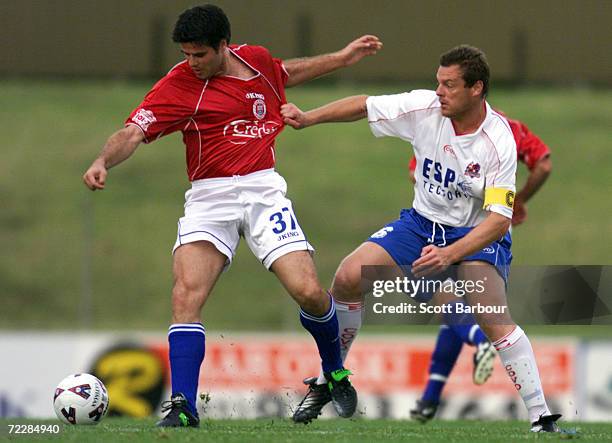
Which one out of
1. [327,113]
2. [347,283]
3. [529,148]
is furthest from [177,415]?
[529,148]

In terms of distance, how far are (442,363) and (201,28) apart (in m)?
4.15

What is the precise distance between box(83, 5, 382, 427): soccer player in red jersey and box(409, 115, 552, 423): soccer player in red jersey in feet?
8.18

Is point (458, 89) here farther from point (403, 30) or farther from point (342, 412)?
point (403, 30)

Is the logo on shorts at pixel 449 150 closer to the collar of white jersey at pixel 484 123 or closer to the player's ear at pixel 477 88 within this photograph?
the collar of white jersey at pixel 484 123

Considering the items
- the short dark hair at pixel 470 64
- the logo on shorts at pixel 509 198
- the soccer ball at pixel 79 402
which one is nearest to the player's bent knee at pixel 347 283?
the logo on shorts at pixel 509 198

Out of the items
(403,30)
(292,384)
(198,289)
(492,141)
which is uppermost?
(403,30)

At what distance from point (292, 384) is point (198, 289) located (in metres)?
6.16

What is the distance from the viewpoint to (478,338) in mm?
10352

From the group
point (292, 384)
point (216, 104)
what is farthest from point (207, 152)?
point (292, 384)

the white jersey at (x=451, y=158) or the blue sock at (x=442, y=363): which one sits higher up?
the white jersey at (x=451, y=158)

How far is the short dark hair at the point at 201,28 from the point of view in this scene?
7590 mm

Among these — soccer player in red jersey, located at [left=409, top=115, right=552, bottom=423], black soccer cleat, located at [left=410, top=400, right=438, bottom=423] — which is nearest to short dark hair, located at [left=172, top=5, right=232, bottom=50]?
soccer player in red jersey, located at [left=409, top=115, right=552, bottom=423]

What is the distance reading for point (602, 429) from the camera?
867 centimetres

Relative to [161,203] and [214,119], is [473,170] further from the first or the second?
[161,203]
